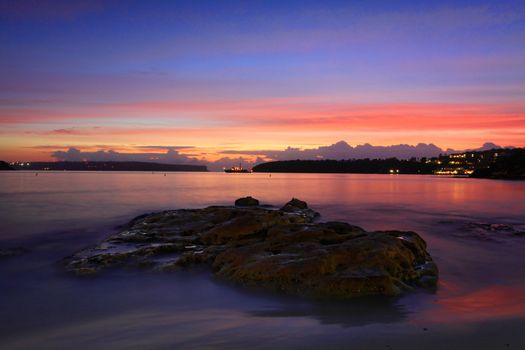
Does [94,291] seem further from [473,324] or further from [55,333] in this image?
[473,324]

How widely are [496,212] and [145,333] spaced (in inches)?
1194

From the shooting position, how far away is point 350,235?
11695 mm

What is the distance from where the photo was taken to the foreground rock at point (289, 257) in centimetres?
842

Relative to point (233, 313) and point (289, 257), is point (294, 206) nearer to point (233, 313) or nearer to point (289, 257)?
point (289, 257)

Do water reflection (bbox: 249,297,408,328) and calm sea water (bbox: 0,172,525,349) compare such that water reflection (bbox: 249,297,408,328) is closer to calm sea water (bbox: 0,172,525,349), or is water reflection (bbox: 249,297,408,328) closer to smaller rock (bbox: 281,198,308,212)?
calm sea water (bbox: 0,172,525,349)

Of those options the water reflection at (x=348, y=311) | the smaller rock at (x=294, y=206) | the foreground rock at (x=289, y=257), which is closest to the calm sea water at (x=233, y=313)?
the water reflection at (x=348, y=311)

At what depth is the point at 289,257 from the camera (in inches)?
375

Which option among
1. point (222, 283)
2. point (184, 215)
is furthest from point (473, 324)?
point (184, 215)

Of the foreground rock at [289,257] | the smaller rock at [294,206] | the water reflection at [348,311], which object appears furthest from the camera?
the smaller rock at [294,206]

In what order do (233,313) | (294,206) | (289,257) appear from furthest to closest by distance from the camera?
1. (294,206)
2. (289,257)
3. (233,313)

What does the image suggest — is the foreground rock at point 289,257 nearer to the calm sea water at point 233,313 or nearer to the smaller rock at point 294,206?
the calm sea water at point 233,313

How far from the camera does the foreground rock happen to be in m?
8.42

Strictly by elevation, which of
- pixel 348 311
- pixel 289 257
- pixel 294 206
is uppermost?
pixel 289 257

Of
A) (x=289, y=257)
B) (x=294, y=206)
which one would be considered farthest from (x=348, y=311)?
(x=294, y=206)
